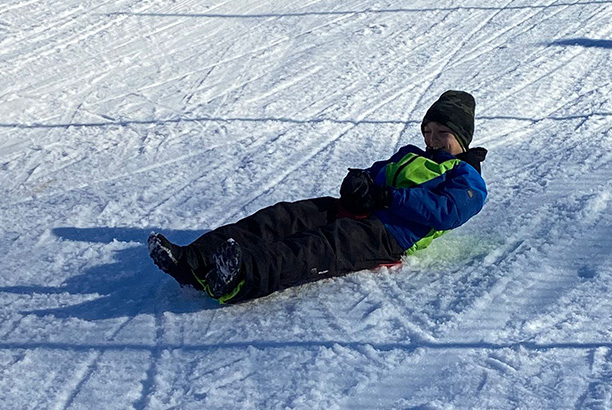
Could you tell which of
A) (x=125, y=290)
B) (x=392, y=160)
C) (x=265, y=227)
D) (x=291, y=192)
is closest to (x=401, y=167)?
(x=392, y=160)

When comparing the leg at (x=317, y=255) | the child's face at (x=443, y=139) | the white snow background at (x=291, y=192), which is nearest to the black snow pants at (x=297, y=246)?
the leg at (x=317, y=255)

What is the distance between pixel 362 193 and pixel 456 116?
85cm

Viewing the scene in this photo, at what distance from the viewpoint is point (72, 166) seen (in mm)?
6285

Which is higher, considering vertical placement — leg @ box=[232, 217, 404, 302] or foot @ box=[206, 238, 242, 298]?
foot @ box=[206, 238, 242, 298]

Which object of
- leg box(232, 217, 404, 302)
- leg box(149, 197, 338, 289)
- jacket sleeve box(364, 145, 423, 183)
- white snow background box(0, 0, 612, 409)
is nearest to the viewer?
white snow background box(0, 0, 612, 409)

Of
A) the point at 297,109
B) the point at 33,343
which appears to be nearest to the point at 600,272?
the point at 33,343

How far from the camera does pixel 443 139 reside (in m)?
4.82

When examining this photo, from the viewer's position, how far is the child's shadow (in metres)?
4.20

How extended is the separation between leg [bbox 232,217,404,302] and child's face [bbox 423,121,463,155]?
68cm

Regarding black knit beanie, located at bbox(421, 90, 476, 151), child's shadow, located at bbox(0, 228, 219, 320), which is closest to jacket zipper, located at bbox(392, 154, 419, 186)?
black knit beanie, located at bbox(421, 90, 476, 151)

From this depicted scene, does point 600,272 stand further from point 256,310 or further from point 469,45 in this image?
point 469,45

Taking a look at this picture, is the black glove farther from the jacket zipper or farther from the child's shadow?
the child's shadow

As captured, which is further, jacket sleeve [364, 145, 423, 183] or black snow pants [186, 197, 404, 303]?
jacket sleeve [364, 145, 423, 183]

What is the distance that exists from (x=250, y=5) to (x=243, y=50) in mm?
1720
